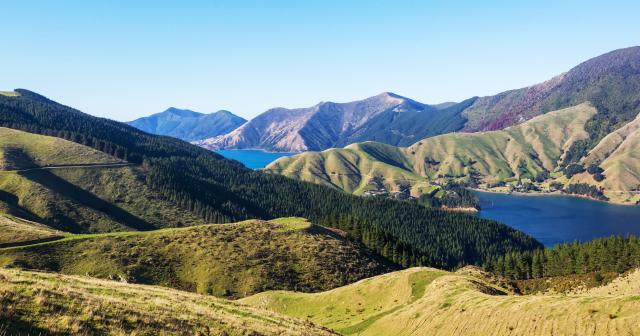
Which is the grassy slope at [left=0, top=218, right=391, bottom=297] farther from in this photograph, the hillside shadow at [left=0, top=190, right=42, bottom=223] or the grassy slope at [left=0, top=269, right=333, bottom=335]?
the grassy slope at [left=0, top=269, right=333, bottom=335]

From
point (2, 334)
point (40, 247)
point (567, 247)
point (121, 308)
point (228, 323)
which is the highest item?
point (2, 334)

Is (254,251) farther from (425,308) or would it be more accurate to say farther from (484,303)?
(484,303)

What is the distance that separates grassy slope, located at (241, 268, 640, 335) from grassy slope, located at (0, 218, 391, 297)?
73.3 ft

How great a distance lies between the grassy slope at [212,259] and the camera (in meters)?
103

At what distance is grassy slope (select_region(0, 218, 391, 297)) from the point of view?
103188mm

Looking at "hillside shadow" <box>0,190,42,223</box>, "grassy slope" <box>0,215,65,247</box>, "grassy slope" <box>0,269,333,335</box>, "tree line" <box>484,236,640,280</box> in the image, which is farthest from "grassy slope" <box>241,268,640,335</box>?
"hillside shadow" <box>0,190,42,223</box>

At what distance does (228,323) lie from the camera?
28.9 m

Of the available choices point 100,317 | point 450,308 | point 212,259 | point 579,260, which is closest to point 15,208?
point 212,259

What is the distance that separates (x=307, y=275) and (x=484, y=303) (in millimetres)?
69187

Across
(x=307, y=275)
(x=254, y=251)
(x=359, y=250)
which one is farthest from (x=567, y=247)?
(x=254, y=251)

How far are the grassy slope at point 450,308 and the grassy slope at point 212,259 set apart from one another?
22332 mm

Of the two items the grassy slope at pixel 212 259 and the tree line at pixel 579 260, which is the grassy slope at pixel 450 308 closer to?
the grassy slope at pixel 212 259

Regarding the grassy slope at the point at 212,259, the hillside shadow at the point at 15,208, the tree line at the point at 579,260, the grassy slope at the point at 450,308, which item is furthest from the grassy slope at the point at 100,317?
the hillside shadow at the point at 15,208

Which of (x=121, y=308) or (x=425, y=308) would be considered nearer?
(x=121, y=308)
